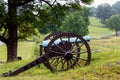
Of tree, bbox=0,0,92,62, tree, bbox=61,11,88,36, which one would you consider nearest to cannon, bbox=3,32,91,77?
tree, bbox=0,0,92,62

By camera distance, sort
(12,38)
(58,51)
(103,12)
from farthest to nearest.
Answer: (103,12)
(12,38)
(58,51)

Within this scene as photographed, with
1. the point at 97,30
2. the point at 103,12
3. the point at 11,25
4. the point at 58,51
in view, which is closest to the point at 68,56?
the point at 58,51

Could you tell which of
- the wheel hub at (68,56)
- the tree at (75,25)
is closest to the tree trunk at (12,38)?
the wheel hub at (68,56)

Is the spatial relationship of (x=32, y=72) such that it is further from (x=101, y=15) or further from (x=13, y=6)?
(x=101, y=15)

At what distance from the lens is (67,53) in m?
14.8

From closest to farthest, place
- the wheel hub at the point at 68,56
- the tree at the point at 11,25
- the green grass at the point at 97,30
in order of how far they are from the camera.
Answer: the wheel hub at the point at 68,56 < the tree at the point at 11,25 < the green grass at the point at 97,30

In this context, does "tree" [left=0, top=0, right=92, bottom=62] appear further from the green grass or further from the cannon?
the green grass

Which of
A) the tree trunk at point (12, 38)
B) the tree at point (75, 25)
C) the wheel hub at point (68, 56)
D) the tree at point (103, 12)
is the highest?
the tree at point (103, 12)

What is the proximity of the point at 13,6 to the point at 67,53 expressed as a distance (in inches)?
458

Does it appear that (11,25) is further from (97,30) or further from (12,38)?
(97,30)

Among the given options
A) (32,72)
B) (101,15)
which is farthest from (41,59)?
(101,15)

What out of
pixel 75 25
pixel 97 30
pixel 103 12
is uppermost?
pixel 103 12

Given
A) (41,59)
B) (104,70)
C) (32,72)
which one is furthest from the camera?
(32,72)

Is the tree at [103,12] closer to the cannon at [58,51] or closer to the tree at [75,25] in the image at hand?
the tree at [75,25]
